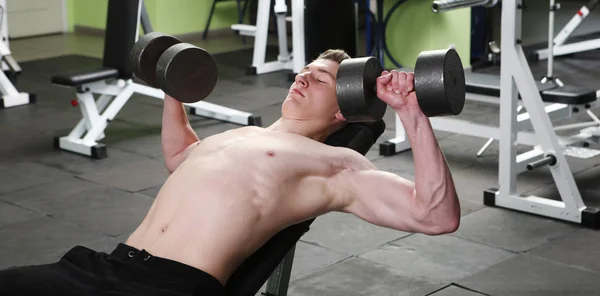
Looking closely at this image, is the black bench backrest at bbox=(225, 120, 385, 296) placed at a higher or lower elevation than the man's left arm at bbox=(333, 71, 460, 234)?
lower

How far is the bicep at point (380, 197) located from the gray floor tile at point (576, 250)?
1.30 meters

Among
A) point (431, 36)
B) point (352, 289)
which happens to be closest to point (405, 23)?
point (431, 36)

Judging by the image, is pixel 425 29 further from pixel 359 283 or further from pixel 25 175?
pixel 359 283

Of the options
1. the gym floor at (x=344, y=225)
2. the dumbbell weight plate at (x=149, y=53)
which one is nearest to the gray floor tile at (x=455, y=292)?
the gym floor at (x=344, y=225)

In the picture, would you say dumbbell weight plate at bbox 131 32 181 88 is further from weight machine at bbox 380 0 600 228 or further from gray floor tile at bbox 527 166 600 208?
gray floor tile at bbox 527 166 600 208

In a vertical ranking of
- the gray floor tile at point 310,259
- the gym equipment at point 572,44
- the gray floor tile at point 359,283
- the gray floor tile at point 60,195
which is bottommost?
the gray floor tile at point 310,259

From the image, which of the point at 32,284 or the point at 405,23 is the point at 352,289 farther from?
the point at 405,23

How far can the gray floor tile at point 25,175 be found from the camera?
168 inches

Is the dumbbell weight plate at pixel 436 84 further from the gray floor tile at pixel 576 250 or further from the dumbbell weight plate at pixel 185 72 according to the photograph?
the gray floor tile at pixel 576 250

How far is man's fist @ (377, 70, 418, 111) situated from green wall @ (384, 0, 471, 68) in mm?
4763

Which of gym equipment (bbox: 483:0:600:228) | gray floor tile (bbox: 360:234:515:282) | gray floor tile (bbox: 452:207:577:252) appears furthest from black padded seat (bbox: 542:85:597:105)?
gray floor tile (bbox: 360:234:515:282)

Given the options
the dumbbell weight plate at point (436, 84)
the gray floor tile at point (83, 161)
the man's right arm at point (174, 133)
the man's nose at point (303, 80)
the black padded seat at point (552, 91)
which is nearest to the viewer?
the dumbbell weight plate at point (436, 84)

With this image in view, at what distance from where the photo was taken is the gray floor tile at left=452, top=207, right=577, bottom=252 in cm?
345

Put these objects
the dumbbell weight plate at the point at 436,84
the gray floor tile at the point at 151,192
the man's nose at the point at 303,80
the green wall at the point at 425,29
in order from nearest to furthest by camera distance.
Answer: the dumbbell weight plate at the point at 436,84 < the man's nose at the point at 303,80 < the gray floor tile at the point at 151,192 < the green wall at the point at 425,29
